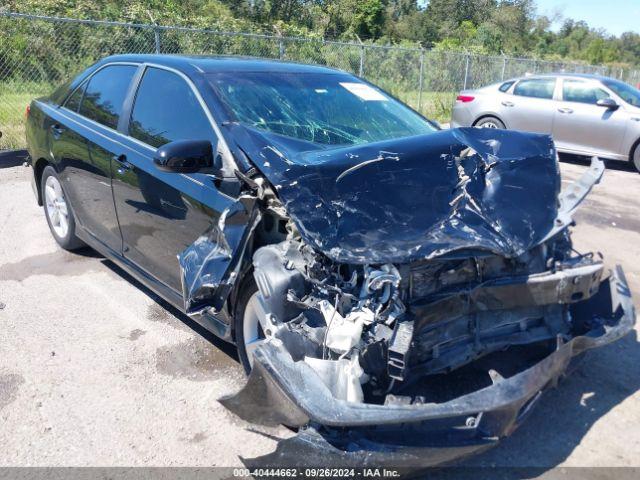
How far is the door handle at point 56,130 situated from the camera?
4840mm

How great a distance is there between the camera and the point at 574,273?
2885mm

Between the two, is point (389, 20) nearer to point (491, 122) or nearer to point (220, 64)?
point (491, 122)

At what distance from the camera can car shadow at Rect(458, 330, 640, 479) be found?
9.23 feet

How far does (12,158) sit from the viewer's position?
9336 mm

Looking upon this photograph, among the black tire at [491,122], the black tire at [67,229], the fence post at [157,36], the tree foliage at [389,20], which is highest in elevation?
the tree foliage at [389,20]

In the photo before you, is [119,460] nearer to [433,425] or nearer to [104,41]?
[433,425]

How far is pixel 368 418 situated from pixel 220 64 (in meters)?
2.68

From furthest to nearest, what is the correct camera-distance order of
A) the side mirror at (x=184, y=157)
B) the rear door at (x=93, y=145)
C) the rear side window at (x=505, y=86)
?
the rear side window at (x=505, y=86), the rear door at (x=93, y=145), the side mirror at (x=184, y=157)

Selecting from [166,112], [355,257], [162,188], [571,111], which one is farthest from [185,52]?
[355,257]

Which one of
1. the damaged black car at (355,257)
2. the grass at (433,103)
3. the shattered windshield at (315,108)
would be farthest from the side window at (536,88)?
the damaged black car at (355,257)

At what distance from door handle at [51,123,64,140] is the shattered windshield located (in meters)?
1.91

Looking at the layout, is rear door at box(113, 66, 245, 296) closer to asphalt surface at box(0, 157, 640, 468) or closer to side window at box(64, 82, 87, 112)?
asphalt surface at box(0, 157, 640, 468)

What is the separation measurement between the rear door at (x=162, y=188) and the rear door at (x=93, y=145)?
204 millimetres

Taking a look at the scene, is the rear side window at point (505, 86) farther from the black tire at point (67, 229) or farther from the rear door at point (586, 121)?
the black tire at point (67, 229)
